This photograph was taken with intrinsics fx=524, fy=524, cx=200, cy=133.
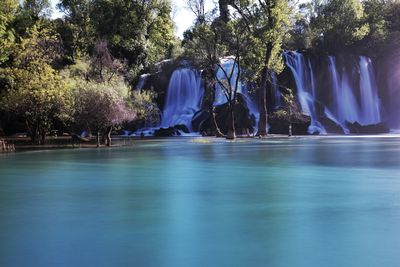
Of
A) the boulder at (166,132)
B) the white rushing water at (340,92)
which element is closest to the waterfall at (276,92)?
the white rushing water at (340,92)

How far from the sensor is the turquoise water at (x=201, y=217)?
25.3 ft

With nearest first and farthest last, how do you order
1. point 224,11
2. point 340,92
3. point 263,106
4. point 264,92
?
point 224,11 < point 263,106 < point 264,92 < point 340,92

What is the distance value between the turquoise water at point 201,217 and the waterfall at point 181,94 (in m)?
39.9

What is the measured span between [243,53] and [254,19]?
325 centimetres

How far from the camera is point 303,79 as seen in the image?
6219cm

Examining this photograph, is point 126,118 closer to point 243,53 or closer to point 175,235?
point 243,53

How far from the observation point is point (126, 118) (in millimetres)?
34844

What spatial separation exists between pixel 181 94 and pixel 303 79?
14603mm

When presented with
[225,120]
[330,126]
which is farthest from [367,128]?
[225,120]

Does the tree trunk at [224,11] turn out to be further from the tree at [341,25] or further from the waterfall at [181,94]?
the tree at [341,25]

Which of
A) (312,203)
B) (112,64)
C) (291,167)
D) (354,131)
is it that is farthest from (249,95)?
(312,203)

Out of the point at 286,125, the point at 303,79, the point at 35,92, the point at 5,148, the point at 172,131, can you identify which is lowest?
the point at 5,148

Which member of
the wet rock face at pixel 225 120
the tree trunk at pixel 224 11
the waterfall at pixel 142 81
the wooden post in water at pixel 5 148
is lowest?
the wooden post in water at pixel 5 148

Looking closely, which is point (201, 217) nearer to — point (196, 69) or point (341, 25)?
point (196, 69)
